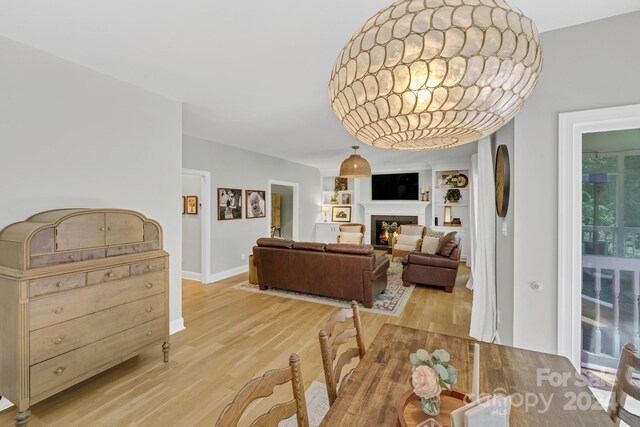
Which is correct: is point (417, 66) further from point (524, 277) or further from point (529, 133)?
point (524, 277)

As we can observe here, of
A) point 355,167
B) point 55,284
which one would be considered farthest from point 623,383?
point 355,167

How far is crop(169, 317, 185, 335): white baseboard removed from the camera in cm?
312

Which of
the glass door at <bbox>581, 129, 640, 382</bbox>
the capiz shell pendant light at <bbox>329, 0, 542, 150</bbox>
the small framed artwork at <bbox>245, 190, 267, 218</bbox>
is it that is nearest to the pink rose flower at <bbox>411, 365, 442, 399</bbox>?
the capiz shell pendant light at <bbox>329, 0, 542, 150</bbox>

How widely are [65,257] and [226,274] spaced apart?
354 cm

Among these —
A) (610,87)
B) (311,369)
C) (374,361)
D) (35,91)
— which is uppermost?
(35,91)

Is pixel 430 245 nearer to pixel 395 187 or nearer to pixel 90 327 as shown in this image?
pixel 395 187

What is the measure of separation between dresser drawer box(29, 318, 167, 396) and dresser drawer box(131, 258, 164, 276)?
458 mm

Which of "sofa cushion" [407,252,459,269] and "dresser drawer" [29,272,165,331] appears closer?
"dresser drawer" [29,272,165,331]

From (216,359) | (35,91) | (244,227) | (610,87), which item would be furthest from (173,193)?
(610,87)

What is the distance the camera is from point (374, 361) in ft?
4.38

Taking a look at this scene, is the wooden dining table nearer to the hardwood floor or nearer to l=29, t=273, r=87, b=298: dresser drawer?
the hardwood floor

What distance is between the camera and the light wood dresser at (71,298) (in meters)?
1.79

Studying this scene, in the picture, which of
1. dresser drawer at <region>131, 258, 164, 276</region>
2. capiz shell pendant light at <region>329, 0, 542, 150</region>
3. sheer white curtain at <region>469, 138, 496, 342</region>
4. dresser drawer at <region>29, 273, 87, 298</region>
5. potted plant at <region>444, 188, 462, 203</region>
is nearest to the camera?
capiz shell pendant light at <region>329, 0, 542, 150</region>

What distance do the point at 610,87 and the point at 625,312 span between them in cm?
150
